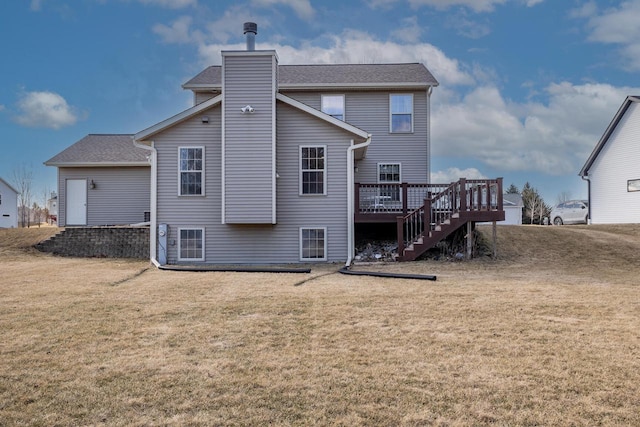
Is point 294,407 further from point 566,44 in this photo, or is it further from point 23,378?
point 566,44

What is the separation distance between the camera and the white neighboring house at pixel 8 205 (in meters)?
33.5

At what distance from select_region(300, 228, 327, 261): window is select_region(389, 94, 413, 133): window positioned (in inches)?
242

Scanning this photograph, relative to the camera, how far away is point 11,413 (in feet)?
12.3

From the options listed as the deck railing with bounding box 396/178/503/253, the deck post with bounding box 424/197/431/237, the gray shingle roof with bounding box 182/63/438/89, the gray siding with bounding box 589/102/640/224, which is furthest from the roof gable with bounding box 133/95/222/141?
the gray siding with bounding box 589/102/640/224

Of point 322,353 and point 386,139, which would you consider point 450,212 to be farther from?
point 322,353

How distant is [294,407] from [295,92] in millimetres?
16340

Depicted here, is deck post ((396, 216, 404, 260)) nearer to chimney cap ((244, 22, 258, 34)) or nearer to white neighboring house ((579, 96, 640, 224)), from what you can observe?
chimney cap ((244, 22, 258, 34))

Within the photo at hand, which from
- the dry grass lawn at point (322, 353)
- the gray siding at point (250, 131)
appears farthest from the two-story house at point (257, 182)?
the dry grass lawn at point (322, 353)

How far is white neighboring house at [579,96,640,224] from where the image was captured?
22625 mm

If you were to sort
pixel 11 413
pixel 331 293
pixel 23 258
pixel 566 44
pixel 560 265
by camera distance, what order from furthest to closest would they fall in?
pixel 566 44
pixel 23 258
pixel 560 265
pixel 331 293
pixel 11 413

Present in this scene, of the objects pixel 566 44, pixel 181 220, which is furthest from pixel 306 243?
pixel 566 44

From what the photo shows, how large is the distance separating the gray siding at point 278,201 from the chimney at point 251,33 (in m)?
2.19

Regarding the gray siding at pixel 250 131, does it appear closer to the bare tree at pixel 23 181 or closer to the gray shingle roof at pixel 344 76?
the gray shingle roof at pixel 344 76

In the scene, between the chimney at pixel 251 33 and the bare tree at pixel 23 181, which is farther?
the bare tree at pixel 23 181
